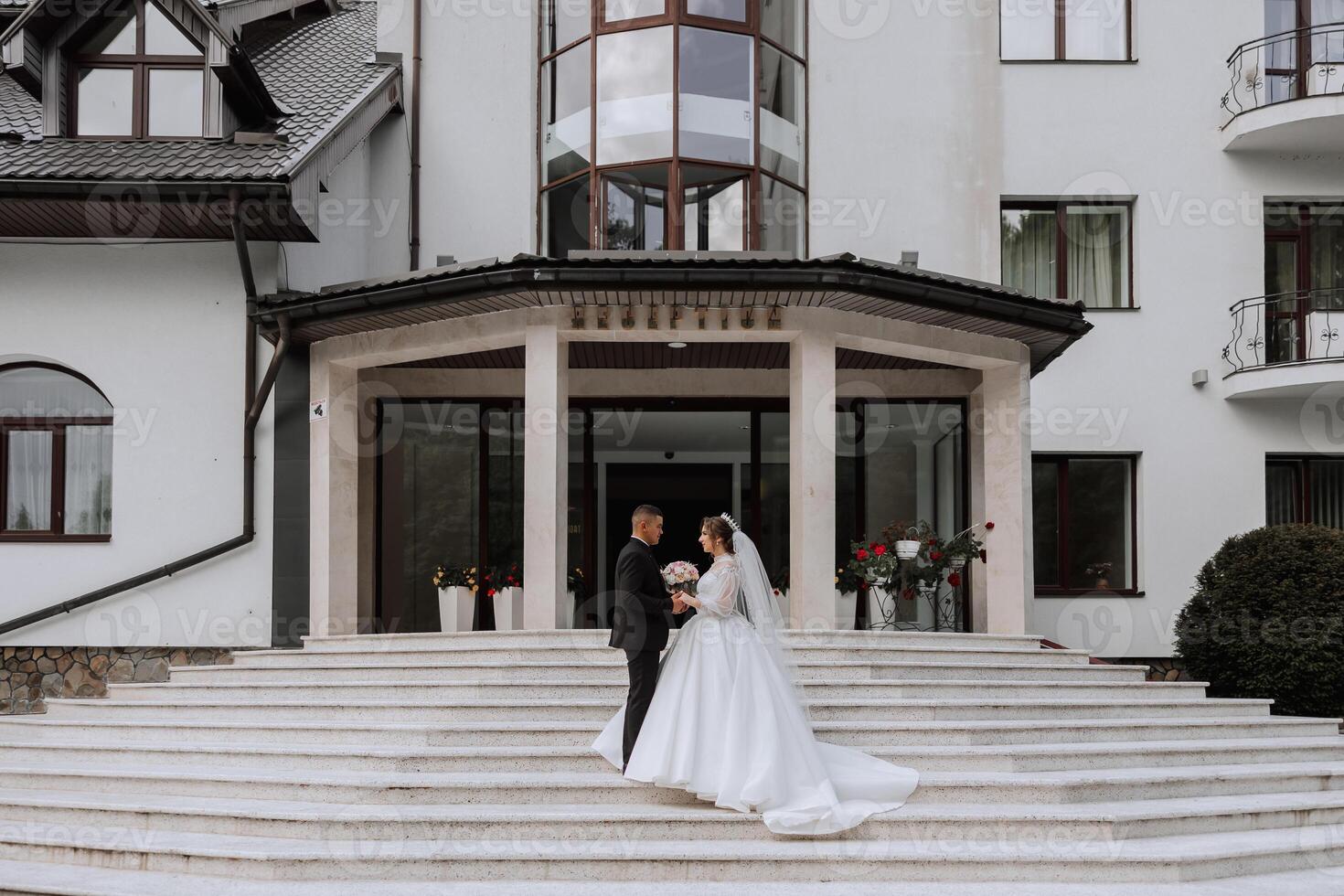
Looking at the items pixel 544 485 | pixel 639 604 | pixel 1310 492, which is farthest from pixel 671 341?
pixel 1310 492

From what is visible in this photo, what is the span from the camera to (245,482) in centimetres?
→ 1208

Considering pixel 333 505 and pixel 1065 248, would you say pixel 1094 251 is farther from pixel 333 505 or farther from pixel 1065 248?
pixel 333 505

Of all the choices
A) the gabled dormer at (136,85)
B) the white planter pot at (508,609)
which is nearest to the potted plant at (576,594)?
the white planter pot at (508,609)

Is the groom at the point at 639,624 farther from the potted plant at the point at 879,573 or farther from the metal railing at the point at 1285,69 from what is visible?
the metal railing at the point at 1285,69

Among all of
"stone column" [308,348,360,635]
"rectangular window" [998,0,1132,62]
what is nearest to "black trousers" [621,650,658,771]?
"stone column" [308,348,360,635]

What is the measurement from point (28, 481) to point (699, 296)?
284 inches

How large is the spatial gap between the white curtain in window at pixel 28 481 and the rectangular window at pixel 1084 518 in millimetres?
10890

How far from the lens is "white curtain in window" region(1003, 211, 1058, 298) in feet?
49.7

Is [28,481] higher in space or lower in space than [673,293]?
lower

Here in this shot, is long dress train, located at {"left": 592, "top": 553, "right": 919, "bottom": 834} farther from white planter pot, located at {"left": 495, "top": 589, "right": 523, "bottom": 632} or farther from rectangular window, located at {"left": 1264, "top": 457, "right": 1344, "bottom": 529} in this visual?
rectangular window, located at {"left": 1264, "top": 457, "right": 1344, "bottom": 529}

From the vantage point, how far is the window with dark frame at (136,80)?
41.9 ft

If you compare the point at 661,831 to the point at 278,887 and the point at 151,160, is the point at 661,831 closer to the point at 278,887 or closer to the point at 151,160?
the point at 278,887

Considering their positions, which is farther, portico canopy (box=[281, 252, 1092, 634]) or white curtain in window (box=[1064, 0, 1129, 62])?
white curtain in window (box=[1064, 0, 1129, 62])

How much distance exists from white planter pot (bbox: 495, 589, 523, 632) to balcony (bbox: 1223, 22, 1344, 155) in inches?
390
